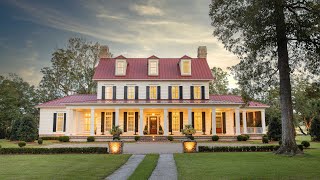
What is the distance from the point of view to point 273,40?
17797 millimetres

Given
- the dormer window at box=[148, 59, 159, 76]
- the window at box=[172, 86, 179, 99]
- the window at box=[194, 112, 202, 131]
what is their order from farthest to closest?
1. the dormer window at box=[148, 59, 159, 76]
2. the window at box=[172, 86, 179, 99]
3. the window at box=[194, 112, 202, 131]

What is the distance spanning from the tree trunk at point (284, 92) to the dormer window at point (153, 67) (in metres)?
18.6

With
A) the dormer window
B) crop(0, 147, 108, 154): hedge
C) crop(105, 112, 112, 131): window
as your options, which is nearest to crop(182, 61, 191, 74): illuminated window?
the dormer window

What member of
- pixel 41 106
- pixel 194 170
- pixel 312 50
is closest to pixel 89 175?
pixel 194 170

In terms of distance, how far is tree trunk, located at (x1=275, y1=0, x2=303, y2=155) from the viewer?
55.1 feet

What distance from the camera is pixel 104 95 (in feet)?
112

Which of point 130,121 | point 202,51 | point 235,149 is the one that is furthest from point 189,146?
point 202,51

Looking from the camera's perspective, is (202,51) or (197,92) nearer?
(197,92)

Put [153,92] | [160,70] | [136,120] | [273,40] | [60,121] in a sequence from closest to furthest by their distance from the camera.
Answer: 1. [273,40]
2. [136,120]
3. [153,92]
4. [60,121]
5. [160,70]

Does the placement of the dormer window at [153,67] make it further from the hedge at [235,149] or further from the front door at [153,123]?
the hedge at [235,149]

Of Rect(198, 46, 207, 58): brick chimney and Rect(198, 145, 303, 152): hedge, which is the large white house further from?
Rect(198, 145, 303, 152): hedge

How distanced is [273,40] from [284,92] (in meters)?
3.23

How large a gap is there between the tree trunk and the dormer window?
18.6m

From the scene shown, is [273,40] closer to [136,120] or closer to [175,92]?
[175,92]
